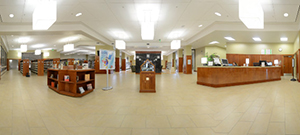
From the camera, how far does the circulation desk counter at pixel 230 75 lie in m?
5.93

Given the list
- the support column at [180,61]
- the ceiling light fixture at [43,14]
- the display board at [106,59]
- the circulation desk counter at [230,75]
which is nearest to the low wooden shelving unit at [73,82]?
the display board at [106,59]

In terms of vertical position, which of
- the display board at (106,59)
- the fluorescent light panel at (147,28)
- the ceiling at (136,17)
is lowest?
the display board at (106,59)

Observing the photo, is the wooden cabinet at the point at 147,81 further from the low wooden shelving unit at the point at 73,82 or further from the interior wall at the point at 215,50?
the interior wall at the point at 215,50

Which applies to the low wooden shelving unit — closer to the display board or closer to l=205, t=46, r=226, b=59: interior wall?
the display board

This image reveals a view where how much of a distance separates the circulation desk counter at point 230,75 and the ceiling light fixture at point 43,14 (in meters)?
6.10

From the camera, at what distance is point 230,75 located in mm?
6215

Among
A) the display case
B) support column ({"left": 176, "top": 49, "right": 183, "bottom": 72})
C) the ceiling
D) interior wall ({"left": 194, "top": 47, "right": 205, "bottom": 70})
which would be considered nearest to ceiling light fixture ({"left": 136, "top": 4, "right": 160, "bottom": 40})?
the ceiling

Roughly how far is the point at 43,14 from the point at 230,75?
7.20 metres

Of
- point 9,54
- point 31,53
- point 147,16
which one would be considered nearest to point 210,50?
point 147,16

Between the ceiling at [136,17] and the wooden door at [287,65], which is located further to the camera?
the wooden door at [287,65]

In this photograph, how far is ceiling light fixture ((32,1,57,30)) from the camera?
280cm

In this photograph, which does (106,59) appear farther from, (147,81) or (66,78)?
(147,81)

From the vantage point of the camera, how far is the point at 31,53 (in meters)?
20.0

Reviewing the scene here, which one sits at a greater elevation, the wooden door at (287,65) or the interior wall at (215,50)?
the interior wall at (215,50)
